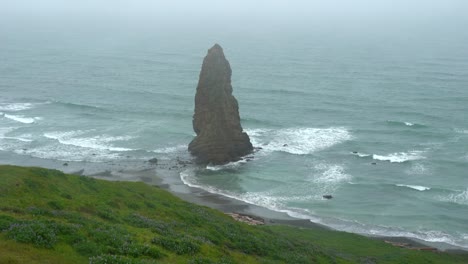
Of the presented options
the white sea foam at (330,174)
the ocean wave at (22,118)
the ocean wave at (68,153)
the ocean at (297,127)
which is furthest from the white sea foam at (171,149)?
the ocean wave at (22,118)

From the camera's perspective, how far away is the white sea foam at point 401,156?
79750 millimetres

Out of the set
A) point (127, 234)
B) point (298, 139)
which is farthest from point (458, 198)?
point (127, 234)

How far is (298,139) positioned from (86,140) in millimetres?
35687

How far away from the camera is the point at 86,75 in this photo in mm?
141500

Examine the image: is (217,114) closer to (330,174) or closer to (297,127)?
(330,174)

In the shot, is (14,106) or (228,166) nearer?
(228,166)

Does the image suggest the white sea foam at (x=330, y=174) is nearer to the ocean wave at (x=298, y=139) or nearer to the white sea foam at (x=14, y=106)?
the ocean wave at (x=298, y=139)

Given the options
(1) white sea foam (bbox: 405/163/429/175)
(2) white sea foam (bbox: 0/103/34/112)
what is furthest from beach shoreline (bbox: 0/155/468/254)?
(2) white sea foam (bbox: 0/103/34/112)

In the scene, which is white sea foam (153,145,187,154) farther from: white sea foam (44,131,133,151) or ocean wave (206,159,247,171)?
ocean wave (206,159,247,171)

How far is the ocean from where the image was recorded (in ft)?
220

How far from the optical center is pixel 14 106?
364 feet

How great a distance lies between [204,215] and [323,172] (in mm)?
36035

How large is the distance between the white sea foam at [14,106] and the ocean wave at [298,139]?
48065 mm

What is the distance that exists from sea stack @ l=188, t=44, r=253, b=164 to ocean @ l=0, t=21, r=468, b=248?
2600 millimetres
